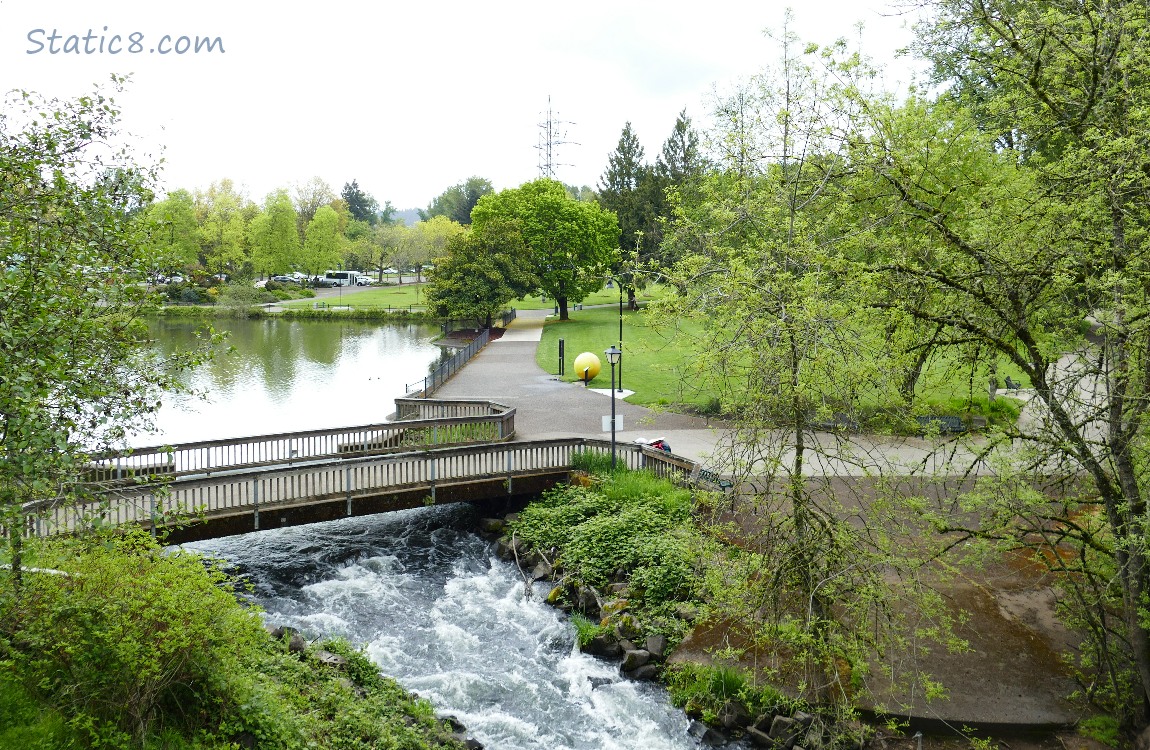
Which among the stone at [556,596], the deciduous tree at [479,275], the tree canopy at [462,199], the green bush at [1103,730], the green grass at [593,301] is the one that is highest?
the tree canopy at [462,199]

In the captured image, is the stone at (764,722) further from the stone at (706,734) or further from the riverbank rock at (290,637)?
the riverbank rock at (290,637)

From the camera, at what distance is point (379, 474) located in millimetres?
18984

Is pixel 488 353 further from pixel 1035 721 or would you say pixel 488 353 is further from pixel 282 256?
pixel 282 256

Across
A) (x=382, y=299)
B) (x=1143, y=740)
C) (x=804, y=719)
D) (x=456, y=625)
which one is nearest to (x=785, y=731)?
(x=804, y=719)

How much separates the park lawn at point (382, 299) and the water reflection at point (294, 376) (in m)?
9.97

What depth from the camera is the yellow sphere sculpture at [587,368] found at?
3456 centimetres

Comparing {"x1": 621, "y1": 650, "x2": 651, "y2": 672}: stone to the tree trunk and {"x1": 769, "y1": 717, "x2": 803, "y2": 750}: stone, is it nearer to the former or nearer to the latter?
{"x1": 769, "y1": 717, "x2": 803, "y2": 750}: stone

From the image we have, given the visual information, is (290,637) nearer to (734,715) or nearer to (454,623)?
(454,623)

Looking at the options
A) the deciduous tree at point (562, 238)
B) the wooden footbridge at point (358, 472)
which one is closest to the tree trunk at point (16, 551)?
the wooden footbridge at point (358, 472)

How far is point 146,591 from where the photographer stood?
29.2 feet

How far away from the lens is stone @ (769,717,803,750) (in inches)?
443

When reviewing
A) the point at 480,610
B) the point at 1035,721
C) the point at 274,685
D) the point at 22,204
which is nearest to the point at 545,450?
the point at 480,610

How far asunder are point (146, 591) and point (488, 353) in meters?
37.1

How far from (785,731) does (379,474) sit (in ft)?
36.4
